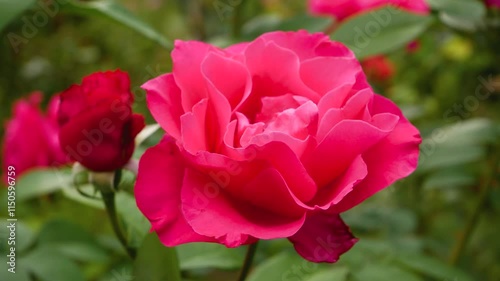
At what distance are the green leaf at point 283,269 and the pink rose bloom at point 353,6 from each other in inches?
14.9

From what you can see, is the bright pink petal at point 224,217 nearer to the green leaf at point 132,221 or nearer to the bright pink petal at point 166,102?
the bright pink petal at point 166,102

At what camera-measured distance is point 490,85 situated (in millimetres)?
1155

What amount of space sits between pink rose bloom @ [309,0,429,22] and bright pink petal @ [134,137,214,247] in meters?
0.49

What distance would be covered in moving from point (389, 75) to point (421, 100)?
161mm

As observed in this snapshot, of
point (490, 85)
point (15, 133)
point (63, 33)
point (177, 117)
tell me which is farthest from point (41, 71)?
point (177, 117)

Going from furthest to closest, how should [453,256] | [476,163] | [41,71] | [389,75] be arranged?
[41,71] → [389,75] → [476,163] → [453,256]

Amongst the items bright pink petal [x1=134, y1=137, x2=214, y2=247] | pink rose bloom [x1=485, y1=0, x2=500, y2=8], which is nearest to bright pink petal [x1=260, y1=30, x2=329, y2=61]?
bright pink petal [x1=134, y1=137, x2=214, y2=247]

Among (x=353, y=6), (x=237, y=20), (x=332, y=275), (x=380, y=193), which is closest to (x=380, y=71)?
(x=380, y=193)

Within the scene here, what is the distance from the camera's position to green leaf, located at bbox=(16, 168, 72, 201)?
2.62 feet

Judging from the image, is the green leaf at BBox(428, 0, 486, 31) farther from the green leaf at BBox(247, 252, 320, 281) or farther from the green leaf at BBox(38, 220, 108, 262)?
the green leaf at BBox(38, 220, 108, 262)

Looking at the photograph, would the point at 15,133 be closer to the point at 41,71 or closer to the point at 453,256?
the point at 453,256

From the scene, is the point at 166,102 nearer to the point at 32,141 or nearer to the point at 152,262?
the point at 152,262

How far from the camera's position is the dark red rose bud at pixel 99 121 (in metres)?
0.49

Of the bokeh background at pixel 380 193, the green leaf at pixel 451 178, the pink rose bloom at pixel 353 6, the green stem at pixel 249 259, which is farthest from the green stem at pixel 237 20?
the green stem at pixel 249 259
